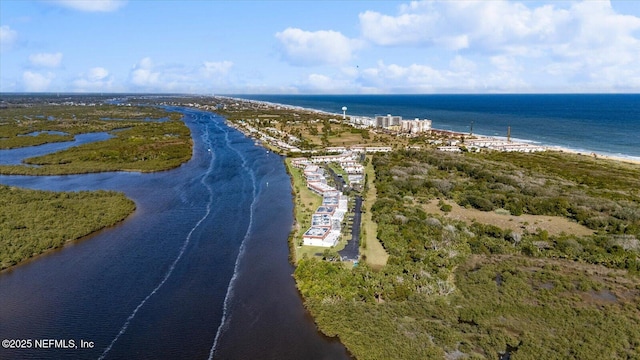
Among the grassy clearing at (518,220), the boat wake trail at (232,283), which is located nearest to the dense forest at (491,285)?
the grassy clearing at (518,220)

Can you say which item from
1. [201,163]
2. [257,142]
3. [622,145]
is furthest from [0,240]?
[622,145]

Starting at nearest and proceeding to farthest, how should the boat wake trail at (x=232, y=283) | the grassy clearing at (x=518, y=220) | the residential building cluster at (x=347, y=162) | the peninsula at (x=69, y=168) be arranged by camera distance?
the boat wake trail at (x=232, y=283) → the peninsula at (x=69, y=168) → the grassy clearing at (x=518, y=220) → the residential building cluster at (x=347, y=162)

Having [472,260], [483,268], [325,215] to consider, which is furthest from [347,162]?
[483,268]

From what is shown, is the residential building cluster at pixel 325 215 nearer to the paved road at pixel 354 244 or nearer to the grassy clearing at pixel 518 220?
the paved road at pixel 354 244

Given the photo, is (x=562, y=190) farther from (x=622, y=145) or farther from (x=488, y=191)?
(x=622, y=145)

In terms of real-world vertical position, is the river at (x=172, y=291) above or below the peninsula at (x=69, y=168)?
below

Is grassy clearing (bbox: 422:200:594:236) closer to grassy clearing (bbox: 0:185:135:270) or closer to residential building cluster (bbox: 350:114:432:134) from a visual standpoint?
grassy clearing (bbox: 0:185:135:270)
